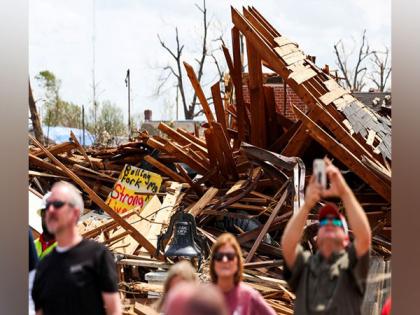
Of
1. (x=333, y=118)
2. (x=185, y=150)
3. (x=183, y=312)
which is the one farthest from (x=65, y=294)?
(x=185, y=150)

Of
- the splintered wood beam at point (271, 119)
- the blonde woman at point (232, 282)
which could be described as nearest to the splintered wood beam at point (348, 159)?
the splintered wood beam at point (271, 119)

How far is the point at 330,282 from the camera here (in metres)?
3.53

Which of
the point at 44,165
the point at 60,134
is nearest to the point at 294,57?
the point at 44,165

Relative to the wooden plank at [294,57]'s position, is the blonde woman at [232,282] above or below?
below

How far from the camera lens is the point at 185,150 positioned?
8602mm

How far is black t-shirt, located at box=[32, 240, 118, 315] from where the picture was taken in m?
3.69

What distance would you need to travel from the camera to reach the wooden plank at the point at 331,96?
275 inches

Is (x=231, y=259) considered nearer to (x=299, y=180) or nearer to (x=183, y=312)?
(x=183, y=312)

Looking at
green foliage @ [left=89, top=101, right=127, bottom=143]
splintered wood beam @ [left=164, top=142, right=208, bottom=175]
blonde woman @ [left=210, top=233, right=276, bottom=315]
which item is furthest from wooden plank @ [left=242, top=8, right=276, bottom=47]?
green foliage @ [left=89, top=101, right=127, bottom=143]

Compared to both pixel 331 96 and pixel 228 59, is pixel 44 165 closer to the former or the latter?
pixel 228 59

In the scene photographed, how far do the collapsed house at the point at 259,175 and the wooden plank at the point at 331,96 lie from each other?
16 mm

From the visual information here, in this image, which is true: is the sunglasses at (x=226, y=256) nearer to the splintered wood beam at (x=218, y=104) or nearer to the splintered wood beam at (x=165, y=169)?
the splintered wood beam at (x=218, y=104)

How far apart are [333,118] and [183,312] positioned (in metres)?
4.22

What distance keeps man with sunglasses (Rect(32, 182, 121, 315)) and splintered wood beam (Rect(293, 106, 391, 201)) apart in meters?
3.16
